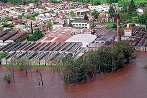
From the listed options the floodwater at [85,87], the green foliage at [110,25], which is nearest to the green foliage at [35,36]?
the green foliage at [110,25]

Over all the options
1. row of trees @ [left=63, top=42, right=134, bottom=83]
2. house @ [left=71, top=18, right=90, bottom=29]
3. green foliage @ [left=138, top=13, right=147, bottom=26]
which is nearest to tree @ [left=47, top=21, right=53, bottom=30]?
house @ [left=71, top=18, right=90, bottom=29]

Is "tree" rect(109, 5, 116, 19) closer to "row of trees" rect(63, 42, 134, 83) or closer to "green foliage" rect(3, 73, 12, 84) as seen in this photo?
"row of trees" rect(63, 42, 134, 83)

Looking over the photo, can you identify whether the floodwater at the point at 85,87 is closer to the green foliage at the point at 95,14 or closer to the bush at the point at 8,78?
the bush at the point at 8,78

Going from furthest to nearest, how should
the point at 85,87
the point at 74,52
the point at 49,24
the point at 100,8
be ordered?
1. the point at 100,8
2. the point at 49,24
3. the point at 74,52
4. the point at 85,87

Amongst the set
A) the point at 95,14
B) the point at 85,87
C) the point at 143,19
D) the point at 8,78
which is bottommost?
the point at 85,87

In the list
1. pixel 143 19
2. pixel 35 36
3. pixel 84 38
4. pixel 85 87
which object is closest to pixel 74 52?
pixel 84 38

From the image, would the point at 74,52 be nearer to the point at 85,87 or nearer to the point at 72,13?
the point at 85,87

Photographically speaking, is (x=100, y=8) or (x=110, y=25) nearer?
(x=110, y=25)

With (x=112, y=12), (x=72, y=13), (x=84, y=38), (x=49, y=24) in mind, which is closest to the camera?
(x=84, y=38)
